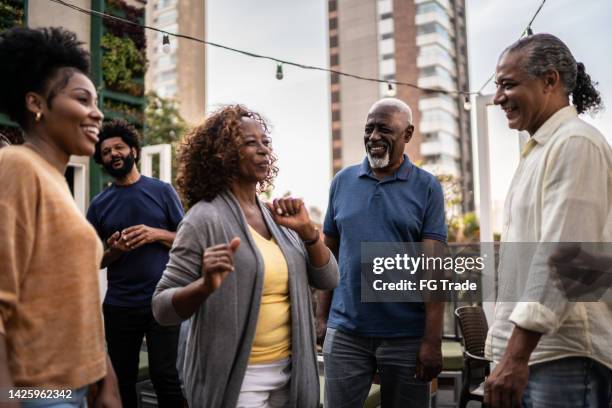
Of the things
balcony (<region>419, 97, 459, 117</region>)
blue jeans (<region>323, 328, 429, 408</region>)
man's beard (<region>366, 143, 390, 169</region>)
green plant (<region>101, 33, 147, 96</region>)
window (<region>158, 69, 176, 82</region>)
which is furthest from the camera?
window (<region>158, 69, 176, 82</region>)

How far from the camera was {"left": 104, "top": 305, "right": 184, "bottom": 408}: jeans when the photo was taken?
2879 mm

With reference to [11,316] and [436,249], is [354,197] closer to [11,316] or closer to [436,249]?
[436,249]

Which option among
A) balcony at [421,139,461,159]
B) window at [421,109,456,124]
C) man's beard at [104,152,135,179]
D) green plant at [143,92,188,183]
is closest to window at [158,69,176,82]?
window at [421,109,456,124]

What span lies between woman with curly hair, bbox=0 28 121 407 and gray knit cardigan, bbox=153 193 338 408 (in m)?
0.29

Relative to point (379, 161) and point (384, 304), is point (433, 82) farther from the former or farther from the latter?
point (384, 304)

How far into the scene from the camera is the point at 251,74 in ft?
103

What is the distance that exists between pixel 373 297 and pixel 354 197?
46 cm

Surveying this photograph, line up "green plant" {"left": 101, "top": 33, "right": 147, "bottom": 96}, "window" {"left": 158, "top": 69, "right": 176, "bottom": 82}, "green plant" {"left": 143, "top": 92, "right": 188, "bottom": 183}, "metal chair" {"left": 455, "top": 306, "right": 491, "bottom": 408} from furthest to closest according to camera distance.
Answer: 1. "window" {"left": 158, "top": 69, "right": 176, "bottom": 82}
2. "green plant" {"left": 143, "top": 92, "right": 188, "bottom": 183}
3. "green plant" {"left": 101, "top": 33, "right": 147, "bottom": 96}
4. "metal chair" {"left": 455, "top": 306, "right": 491, "bottom": 408}

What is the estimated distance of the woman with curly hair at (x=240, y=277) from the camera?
1.62 metres

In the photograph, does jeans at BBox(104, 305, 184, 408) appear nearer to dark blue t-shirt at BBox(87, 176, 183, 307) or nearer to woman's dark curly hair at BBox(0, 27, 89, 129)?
dark blue t-shirt at BBox(87, 176, 183, 307)

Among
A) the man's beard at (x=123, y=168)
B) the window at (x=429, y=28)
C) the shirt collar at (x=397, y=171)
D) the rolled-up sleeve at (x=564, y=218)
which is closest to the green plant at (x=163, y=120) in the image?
the man's beard at (x=123, y=168)

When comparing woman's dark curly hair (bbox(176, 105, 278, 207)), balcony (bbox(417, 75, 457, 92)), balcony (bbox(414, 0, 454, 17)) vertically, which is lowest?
woman's dark curly hair (bbox(176, 105, 278, 207))

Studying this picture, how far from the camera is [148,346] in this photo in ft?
9.52

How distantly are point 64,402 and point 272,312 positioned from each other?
68 cm
